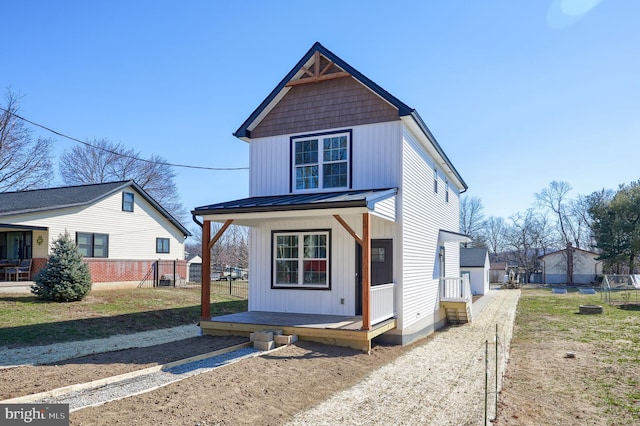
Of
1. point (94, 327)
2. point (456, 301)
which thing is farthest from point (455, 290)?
point (94, 327)

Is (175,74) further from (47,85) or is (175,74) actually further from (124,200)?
(124,200)

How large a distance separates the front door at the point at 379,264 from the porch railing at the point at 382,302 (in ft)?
1.73

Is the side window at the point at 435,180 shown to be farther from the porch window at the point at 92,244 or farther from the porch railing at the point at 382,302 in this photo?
the porch window at the point at 92,244

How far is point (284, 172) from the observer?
13227 mm

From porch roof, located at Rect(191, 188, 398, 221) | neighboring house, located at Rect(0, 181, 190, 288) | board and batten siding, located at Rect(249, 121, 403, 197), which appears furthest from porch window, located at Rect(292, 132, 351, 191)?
neighboring house, located at Rect(0, 181, 190, 288)

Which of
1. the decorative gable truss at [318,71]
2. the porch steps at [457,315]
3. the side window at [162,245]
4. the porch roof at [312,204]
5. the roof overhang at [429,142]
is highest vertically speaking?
the decorative gable truss at [318,71]

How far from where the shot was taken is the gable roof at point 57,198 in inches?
798

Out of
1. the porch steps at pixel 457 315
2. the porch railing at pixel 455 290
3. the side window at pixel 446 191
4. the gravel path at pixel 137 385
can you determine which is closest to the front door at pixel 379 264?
the gravel path at pixel 137 385

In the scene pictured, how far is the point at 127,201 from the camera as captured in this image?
24875mm

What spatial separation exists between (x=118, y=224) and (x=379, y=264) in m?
17.3

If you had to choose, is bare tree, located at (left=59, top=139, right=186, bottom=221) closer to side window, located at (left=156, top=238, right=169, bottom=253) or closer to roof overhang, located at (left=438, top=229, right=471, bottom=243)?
side window, located at (left=156, top=238, right=169, bottom=253)

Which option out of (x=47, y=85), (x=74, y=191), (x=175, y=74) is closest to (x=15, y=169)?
(x=74, y=191)

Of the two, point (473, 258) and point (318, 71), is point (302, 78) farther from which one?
point (473, 258)

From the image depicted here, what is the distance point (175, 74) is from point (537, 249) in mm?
61210
